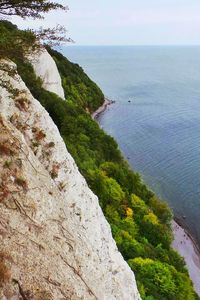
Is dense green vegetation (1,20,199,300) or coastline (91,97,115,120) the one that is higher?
dense green vegetation (1,20,199,300)

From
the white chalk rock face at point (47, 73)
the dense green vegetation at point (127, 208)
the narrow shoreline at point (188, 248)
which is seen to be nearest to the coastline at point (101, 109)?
the white chalk rock face at point (47, 73)

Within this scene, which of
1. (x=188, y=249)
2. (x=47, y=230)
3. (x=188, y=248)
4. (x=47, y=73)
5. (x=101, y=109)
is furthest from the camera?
(x=101, y=109)

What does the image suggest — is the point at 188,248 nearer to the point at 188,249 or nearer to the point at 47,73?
the point at 188,249

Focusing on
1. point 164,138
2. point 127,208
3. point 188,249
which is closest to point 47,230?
point 127,208

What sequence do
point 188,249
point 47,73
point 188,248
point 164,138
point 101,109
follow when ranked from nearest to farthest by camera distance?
1. point 188,249
2. point 188,248
3. point 47,73
4. point 164,138
5. point 101,109

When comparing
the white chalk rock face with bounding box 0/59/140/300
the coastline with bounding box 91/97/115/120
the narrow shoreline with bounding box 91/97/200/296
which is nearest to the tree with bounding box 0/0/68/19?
the white chalk rock face with bounding box 0/59/140/300

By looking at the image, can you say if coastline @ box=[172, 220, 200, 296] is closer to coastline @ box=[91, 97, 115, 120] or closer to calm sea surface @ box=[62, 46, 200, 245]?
calm sea surface @ box=[62, 46, 200, 245]
